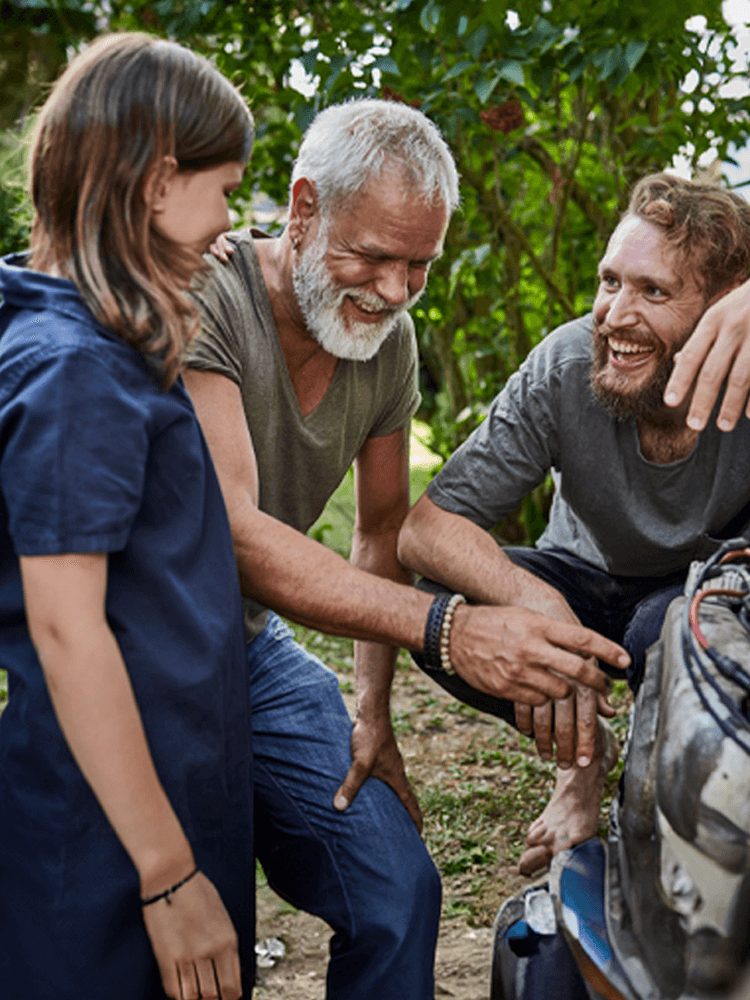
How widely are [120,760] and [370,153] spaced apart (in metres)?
1.33

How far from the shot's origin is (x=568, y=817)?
2672 millimetres

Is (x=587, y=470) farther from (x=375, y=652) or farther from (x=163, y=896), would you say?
(x=163, y=896)

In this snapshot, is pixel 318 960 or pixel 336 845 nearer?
pixel 336 845

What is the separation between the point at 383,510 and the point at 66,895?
1355 millimetres

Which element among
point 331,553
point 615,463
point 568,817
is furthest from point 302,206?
point 568,817

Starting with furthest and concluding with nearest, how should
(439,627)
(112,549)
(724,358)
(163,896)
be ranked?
(439,627), (724,358), (163,896), (112,549)

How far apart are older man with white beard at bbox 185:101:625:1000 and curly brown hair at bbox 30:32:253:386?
0.61 meters

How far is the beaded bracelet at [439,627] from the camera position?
6.98 feet

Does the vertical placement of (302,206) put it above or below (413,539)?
above

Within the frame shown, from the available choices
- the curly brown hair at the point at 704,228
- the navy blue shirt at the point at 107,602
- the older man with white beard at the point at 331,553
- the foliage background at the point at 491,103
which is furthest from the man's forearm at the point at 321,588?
the foliage background at the point at 491,103

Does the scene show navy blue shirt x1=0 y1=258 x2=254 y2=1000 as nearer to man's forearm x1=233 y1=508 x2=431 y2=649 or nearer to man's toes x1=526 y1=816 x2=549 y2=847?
man's forearm x1=233 y1=508 x2=431 y2=649

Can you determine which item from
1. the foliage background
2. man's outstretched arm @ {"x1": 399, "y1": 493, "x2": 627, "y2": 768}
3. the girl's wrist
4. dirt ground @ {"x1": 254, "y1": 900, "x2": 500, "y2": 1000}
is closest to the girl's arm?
the girl's wrist

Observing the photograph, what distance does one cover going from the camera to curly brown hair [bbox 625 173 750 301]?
2.50 m

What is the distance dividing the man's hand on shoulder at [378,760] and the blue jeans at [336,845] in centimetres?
2
